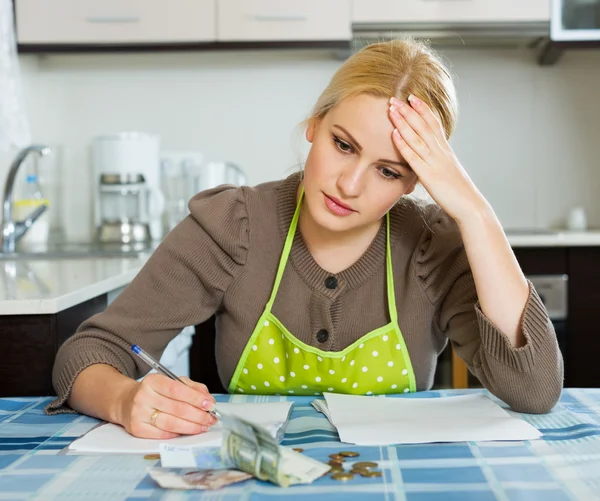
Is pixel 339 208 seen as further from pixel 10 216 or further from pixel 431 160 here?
pixel 10 216

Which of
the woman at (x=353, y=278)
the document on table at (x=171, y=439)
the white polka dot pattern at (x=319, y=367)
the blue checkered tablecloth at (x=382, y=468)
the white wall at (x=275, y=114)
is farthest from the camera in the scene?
the white wall at (x=275, y=114)

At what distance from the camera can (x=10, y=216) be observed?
2439 millimetres

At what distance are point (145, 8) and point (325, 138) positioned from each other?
1698mm

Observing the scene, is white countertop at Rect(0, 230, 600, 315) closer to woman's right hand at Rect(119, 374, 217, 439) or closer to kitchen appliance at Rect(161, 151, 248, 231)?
woman's right hand at Rect(119, 374, 217, 439)

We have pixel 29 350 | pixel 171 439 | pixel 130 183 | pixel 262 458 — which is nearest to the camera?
pixel 262 458

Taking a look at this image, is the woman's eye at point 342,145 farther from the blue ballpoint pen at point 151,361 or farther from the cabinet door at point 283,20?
the cabinet door at point 283,20

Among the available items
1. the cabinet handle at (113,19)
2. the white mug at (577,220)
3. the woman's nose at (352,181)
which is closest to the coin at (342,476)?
Result: the woman's nose at (352,181)

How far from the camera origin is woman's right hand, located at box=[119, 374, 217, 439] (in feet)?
3.03

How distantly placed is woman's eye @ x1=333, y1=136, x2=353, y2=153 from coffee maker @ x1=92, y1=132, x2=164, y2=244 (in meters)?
1.67

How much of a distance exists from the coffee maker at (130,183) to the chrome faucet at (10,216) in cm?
30

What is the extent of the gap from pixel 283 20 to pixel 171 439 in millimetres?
1994

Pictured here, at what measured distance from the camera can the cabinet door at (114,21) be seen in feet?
8.76

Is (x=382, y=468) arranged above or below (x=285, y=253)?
below

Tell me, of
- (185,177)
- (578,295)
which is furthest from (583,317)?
(185,177)
